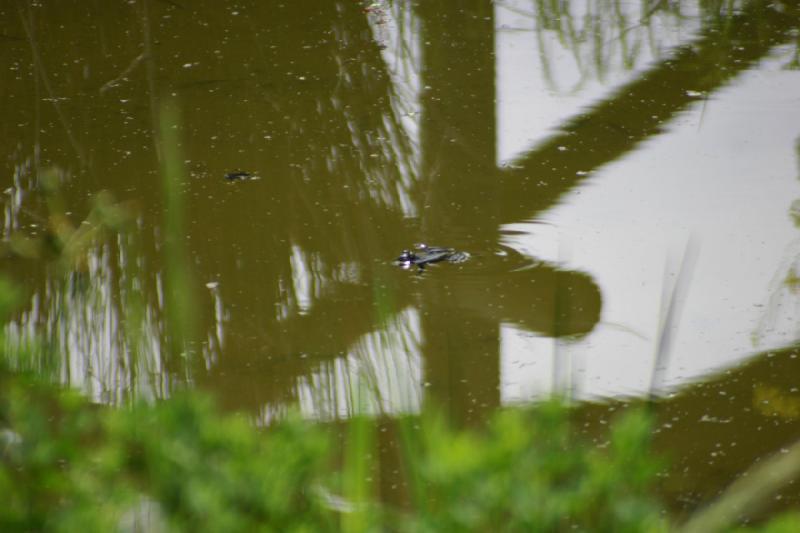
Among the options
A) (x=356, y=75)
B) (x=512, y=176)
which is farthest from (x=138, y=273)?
(x=356, y=75)

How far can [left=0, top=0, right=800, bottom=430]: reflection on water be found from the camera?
6.90 ft

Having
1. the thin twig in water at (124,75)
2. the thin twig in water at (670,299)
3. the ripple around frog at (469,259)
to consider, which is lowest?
the thin twig in water at (670,299)

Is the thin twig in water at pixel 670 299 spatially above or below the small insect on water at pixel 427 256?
below

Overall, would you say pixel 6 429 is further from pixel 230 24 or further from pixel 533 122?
pixel 230 24

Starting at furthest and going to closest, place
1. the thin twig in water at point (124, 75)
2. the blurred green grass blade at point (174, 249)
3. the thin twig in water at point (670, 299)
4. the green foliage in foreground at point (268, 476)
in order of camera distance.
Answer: the thin twig in water at point (124, 75), the thin twig in water at point (670, 299), the blurred green grass blade at point (174, 249), the green foliage in foreground at point (268, 476)

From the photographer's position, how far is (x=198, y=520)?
0.88 meters

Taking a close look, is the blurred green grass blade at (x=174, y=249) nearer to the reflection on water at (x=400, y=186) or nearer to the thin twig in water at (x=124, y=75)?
the reflection on water at (x=400, y=186)

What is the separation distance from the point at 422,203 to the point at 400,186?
0.33 ft

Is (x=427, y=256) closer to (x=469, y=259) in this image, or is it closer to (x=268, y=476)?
(x=469, y=259)

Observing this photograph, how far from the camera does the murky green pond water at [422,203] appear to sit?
2.05m

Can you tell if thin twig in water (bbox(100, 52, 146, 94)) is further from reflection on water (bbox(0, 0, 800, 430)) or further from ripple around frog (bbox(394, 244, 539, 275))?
ripple around frog (bbox(394, 244, 539, 275))

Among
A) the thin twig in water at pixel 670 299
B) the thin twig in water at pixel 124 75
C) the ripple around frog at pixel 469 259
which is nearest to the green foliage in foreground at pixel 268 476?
the thin twig in water at pixel 670 299

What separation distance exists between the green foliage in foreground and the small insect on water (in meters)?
1.42

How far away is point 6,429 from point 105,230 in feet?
5.27
